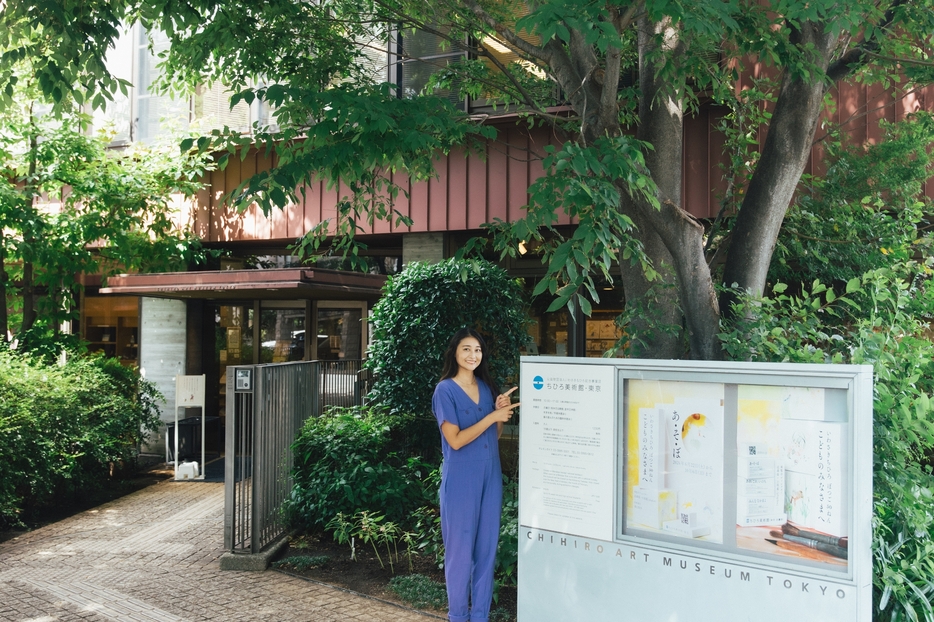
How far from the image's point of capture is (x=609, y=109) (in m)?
6.00

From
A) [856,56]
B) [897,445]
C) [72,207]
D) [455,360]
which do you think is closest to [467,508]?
[455,360]

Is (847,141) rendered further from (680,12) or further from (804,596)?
(804,596)

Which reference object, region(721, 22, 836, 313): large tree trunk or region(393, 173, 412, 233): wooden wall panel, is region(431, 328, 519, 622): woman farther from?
region(393, 173, 412, 233): wooden wall panel

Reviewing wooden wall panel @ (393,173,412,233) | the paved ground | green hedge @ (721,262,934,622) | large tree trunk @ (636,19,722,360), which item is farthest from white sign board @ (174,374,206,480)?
green hedge @ (721,262,934,622)

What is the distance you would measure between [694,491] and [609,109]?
3.22m

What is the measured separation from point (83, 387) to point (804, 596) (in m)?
8.47

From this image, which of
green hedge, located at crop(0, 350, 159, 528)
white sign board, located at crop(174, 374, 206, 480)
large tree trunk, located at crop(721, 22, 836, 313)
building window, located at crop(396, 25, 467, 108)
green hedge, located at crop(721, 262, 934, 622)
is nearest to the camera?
green hedge, located at crop(721, 262, 934, 622)

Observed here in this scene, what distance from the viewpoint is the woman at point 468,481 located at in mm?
4898

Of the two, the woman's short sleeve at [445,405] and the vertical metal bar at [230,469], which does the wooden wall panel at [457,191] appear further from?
the woman's short sleeve at [445,405]

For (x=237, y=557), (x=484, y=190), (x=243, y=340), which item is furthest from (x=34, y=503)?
(x=484, y=190)

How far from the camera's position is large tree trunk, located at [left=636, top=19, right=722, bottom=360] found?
5.85m

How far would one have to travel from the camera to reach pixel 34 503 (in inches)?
340

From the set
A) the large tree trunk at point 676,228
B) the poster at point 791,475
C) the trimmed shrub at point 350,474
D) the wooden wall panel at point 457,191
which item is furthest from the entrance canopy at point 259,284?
the poster at point 791,475

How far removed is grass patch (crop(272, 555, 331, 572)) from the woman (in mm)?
2119
